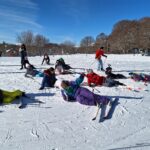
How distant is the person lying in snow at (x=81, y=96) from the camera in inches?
374

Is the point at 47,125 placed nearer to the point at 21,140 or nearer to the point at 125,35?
the point at 21,140

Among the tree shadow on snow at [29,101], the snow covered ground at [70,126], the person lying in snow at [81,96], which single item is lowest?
the snow covered ground at [70,126]

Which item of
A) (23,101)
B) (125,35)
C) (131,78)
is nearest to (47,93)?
(23,101)

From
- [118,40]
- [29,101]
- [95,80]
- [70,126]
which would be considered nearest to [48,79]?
[95,80]

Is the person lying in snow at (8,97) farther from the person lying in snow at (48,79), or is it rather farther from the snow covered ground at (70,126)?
the person lying in snow at (48,79)

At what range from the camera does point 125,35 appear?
59031 mm

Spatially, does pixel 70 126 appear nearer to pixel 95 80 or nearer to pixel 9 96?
pixel 9 96

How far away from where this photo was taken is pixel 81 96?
9.68 m

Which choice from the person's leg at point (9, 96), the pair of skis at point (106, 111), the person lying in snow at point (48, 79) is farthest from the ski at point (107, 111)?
the person lying in snow at point (48, 79)

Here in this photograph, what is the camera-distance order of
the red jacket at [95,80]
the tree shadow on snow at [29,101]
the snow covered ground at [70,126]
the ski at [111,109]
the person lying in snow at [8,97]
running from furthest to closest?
the red jacket at [95,80]
the tree shadow on snow at [29,101]
the person lying in snow at [8,97]
the ski at [111,109]
the snow covered ground at [70,126]

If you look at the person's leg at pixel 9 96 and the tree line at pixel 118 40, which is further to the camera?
the tree line at pixel 118 40

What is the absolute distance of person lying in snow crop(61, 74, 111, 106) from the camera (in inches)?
374

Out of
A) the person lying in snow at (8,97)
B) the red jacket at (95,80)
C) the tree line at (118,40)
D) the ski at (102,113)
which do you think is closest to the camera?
the ski at (102,113)

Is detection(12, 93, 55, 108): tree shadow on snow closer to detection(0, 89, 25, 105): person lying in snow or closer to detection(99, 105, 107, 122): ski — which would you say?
detection(0, 89, 25, 105): person lying in snow
